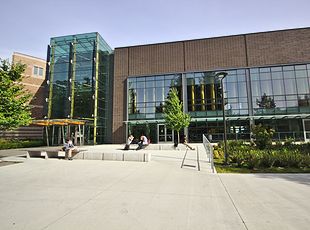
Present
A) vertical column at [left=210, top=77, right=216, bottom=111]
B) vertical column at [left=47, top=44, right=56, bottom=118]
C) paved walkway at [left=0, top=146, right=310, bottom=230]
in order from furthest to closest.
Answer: vertical column at [left=47, top=44, right=56, bottom=118] < vertical column at [left=210, top=77, right=216, bottom=111] < paved walkway at [left=0, top=146, right=310, bottom=230]

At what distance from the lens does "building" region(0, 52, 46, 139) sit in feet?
103

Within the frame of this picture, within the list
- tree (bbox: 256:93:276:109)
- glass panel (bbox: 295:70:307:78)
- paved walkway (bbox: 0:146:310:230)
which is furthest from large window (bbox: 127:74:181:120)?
paved walkway (bbox: 0:146:310:230)

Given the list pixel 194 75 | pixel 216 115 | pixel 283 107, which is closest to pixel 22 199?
pixel 216 115

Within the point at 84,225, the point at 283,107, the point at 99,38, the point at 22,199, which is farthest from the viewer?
the point at 99,38

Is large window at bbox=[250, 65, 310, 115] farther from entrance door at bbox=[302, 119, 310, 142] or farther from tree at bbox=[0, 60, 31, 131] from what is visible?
tree at bbox=[0, 60, 31, 131]

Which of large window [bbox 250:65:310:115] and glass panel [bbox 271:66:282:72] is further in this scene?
glass panel [bbox 271:66:282:72]

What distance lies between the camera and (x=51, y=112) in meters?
29.8

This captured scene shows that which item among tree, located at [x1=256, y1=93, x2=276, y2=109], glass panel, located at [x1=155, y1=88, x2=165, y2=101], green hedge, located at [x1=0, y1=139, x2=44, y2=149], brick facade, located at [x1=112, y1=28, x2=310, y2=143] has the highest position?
brick facade, located at [x1=112, y1=28, x2=310, y2=143]

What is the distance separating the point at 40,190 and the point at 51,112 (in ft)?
90.1

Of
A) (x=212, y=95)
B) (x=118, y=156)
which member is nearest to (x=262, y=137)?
(x=118, y=156)

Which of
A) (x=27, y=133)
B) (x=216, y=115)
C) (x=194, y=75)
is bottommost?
(x=27, y=133)

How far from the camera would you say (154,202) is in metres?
4.67

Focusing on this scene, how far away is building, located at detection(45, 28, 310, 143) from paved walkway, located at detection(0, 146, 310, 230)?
845 inches

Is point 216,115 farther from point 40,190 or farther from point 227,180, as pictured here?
point 40,190
